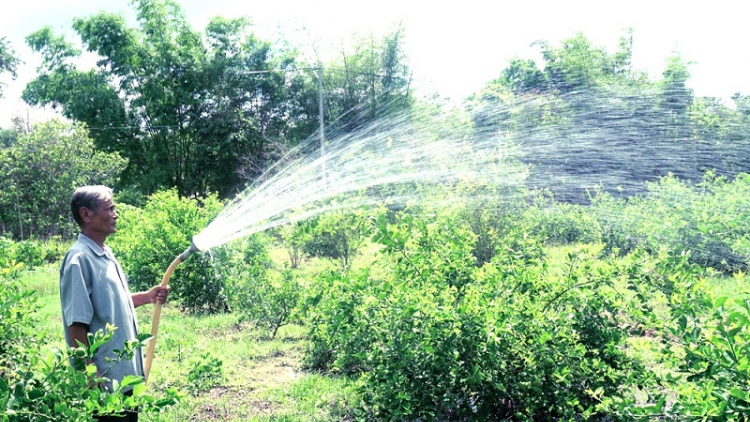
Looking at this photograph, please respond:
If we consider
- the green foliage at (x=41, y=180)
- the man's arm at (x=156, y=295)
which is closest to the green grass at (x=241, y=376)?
the man's arm at (x=156, y=295)

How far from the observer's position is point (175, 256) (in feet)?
26.8

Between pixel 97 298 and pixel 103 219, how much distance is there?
1.15 ft

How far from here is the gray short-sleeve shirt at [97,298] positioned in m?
2.70

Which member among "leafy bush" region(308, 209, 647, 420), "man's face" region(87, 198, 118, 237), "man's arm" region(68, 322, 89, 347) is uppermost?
"man's face" region(87, 198, 118, 237)

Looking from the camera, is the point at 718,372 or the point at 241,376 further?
the point at 241,376

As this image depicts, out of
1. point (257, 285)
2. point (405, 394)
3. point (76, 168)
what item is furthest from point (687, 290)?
point (76, 168)

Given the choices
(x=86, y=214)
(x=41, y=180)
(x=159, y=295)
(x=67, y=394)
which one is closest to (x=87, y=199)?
(x=86, y=214)

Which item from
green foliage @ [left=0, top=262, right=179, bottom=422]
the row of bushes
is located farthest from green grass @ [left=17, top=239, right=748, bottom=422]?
green foliage @ [left=0, top=262, right=179, bottom=422]

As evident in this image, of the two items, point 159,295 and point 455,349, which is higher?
point 159,295

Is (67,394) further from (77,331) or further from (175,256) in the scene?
(175,256)

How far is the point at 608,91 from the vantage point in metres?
17.9

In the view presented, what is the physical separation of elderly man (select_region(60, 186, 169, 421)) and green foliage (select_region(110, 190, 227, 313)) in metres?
4.89

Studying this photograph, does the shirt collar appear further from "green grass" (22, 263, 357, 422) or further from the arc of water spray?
the arc of water spray

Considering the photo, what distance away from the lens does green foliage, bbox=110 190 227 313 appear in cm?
805
